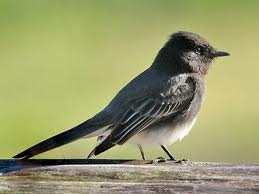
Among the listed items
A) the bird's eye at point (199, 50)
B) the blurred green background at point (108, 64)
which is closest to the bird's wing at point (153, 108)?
the bird's eye at point (199, 50)

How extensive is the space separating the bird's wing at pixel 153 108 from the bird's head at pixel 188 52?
181mm

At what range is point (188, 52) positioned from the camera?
6906 millimetres

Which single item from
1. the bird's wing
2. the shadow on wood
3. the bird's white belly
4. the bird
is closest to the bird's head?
the bird

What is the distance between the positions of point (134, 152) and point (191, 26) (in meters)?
4.92

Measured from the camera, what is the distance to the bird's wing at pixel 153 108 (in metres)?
5.91

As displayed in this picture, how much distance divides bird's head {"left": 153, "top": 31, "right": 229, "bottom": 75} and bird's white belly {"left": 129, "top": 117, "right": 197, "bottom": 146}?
0.59 m

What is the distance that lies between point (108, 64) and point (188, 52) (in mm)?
6590

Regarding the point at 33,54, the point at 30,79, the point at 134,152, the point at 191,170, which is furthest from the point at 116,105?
the point at 33,54

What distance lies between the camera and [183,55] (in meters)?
6.88

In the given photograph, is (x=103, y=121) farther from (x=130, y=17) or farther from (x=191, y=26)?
(x=130, y=17)

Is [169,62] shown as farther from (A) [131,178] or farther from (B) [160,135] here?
(A) [131,178]

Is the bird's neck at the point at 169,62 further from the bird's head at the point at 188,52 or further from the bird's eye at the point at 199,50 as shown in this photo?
the bird's eye at the point at 199,50

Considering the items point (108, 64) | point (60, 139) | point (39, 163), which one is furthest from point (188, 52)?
point (108, 64)

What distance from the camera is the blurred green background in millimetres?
10445
